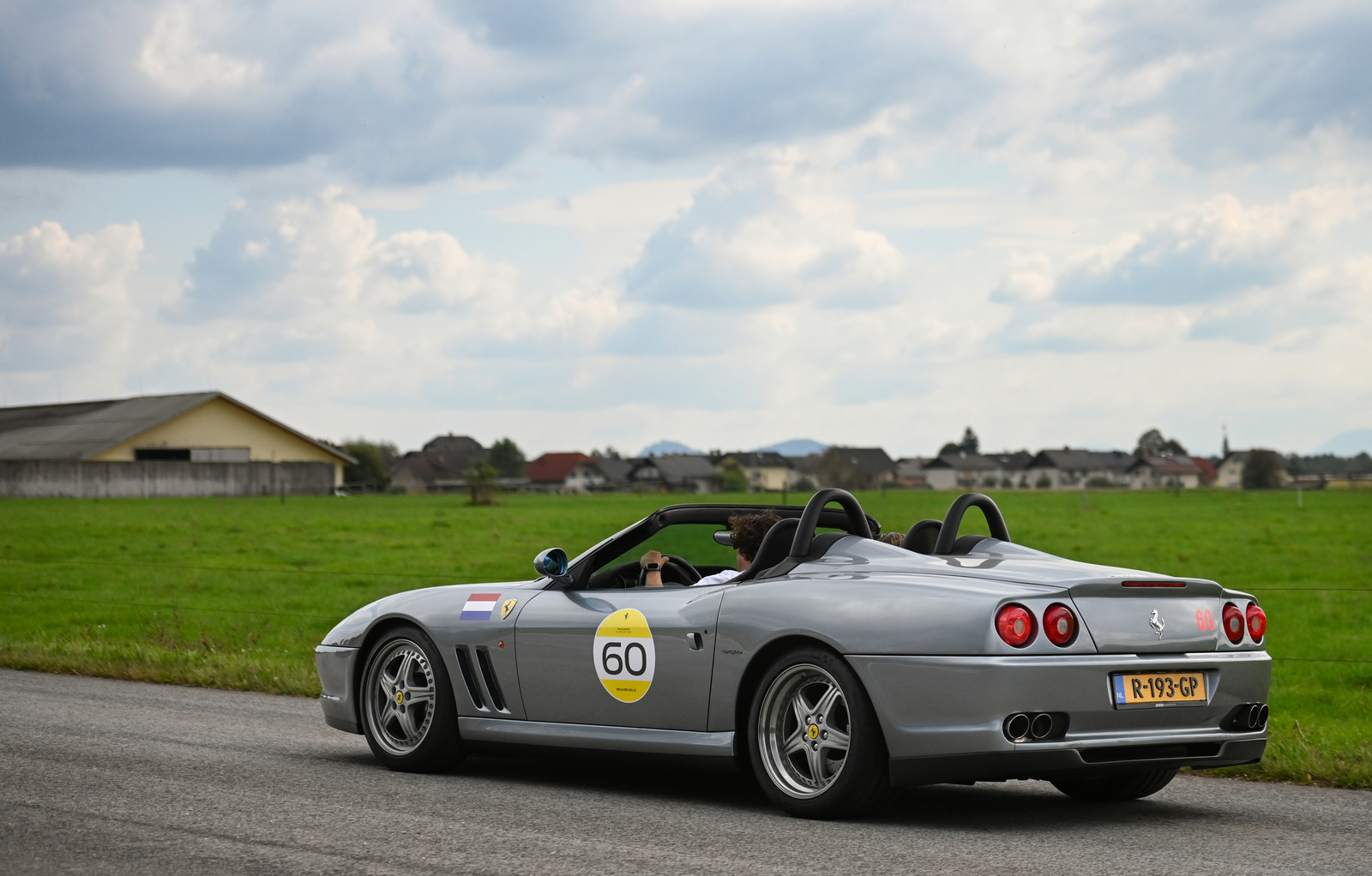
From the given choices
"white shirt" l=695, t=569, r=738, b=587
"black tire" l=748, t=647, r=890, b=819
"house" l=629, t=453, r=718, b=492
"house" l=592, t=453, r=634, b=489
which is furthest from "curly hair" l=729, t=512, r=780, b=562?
"house" l=592, t=453, r=634, b=489

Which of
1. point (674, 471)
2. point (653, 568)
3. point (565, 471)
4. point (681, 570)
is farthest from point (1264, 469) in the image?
point (653, 568)

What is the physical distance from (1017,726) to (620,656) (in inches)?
74.1

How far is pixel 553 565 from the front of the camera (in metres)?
7.12

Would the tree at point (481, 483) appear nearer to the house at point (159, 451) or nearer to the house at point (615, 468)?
the house at point (159, 451)

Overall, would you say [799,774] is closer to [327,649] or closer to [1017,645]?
[1017,645]

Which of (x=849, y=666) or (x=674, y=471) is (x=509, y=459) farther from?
(x=849, y=666)

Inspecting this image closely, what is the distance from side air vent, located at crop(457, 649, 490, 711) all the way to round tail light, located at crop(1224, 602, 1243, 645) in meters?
3.30

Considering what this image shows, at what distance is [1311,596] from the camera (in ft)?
68.9

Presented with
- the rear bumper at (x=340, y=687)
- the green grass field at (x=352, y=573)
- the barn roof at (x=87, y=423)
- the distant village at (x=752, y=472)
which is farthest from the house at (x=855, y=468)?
the rear bumper at (x=340, y=687)

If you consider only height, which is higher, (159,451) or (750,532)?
(159,451)

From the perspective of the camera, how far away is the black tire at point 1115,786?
21.3 feet

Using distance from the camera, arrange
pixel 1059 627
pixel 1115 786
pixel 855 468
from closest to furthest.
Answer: pixel 1059 627 → pixel 1115 786 → pixel 855 468

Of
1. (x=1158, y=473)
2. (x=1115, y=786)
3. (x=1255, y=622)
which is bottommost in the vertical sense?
(x=1115, y=786)

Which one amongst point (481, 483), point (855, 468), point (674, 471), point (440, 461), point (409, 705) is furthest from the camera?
point (674, 471)
